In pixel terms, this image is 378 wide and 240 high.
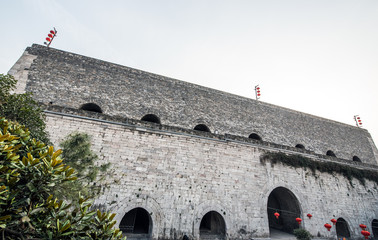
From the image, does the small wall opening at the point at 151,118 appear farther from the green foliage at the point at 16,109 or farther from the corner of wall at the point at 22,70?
the green foliage at the point at 16,109

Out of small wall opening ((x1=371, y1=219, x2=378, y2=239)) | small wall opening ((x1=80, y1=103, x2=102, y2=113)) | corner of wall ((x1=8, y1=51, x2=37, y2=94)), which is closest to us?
corner of wall ((x1=8, y1=51, x2=37, y2=94))

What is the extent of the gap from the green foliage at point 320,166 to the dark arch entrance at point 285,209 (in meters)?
1.55

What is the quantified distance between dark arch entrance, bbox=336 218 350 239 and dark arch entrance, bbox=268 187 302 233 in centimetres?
268

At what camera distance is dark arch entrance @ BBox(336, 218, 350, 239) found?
9.48 meters

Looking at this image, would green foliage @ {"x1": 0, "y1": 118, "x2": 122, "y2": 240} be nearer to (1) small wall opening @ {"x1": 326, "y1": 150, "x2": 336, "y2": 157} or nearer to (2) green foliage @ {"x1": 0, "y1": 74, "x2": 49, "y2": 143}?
(2) green foliage @ {"x1": 0, "y1": 74, "x2": 49, "y2": 143}

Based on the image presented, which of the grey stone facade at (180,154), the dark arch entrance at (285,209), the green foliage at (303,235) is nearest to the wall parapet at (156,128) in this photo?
the grey stone facade at (180,154)

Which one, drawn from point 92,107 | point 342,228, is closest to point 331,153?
point 342,228

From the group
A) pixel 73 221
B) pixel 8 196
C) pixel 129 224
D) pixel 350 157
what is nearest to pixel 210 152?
pixel 129 224

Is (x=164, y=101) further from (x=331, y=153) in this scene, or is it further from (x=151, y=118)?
(x=331, y=153)

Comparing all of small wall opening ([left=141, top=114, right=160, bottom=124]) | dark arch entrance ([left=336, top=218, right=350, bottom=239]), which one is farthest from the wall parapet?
dark arch entrance ([left=336, top=218, right=350, bottom=239])

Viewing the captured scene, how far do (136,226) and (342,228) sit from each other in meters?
11.2

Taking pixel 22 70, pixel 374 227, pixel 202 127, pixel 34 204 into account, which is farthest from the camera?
pixel 202 127

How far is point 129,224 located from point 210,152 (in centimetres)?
445

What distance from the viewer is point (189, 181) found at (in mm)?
7273
